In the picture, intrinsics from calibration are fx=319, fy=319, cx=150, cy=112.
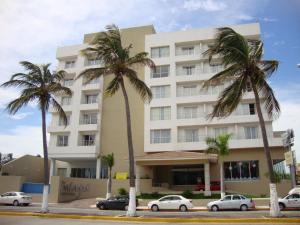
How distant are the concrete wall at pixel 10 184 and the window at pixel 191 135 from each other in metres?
22.8

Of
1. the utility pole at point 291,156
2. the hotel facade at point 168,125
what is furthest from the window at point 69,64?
the utility pole at point 291,156

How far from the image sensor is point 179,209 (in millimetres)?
27375

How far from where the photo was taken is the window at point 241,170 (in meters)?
42.0

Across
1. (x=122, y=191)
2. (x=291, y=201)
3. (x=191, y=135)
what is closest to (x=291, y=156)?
(x=291, y=201)

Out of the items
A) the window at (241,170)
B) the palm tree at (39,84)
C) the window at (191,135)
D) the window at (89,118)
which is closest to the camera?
the palm tree at (39,84)

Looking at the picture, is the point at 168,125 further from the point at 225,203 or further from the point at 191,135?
the point at 225,203

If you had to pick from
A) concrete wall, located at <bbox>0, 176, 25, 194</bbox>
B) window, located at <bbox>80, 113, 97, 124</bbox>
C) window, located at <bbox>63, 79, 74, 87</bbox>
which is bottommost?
concrete wall, located at <bbox>0, 176, 25, 194</bbox>

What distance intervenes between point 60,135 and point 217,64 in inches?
1062

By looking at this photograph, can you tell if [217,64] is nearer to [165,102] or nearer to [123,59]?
[165,102]

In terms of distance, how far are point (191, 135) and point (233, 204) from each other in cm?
1926

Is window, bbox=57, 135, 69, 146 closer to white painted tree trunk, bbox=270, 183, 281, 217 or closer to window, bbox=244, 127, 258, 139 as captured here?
window, bbox=244, 127, 258, 139

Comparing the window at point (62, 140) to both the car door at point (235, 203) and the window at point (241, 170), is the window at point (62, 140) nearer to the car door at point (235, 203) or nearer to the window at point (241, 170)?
the window at point (241, 170)

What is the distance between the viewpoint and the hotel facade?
4231 centimetres

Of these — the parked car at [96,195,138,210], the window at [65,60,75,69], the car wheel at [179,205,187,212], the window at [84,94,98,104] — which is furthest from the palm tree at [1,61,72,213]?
the window at [65,60,75,69]
